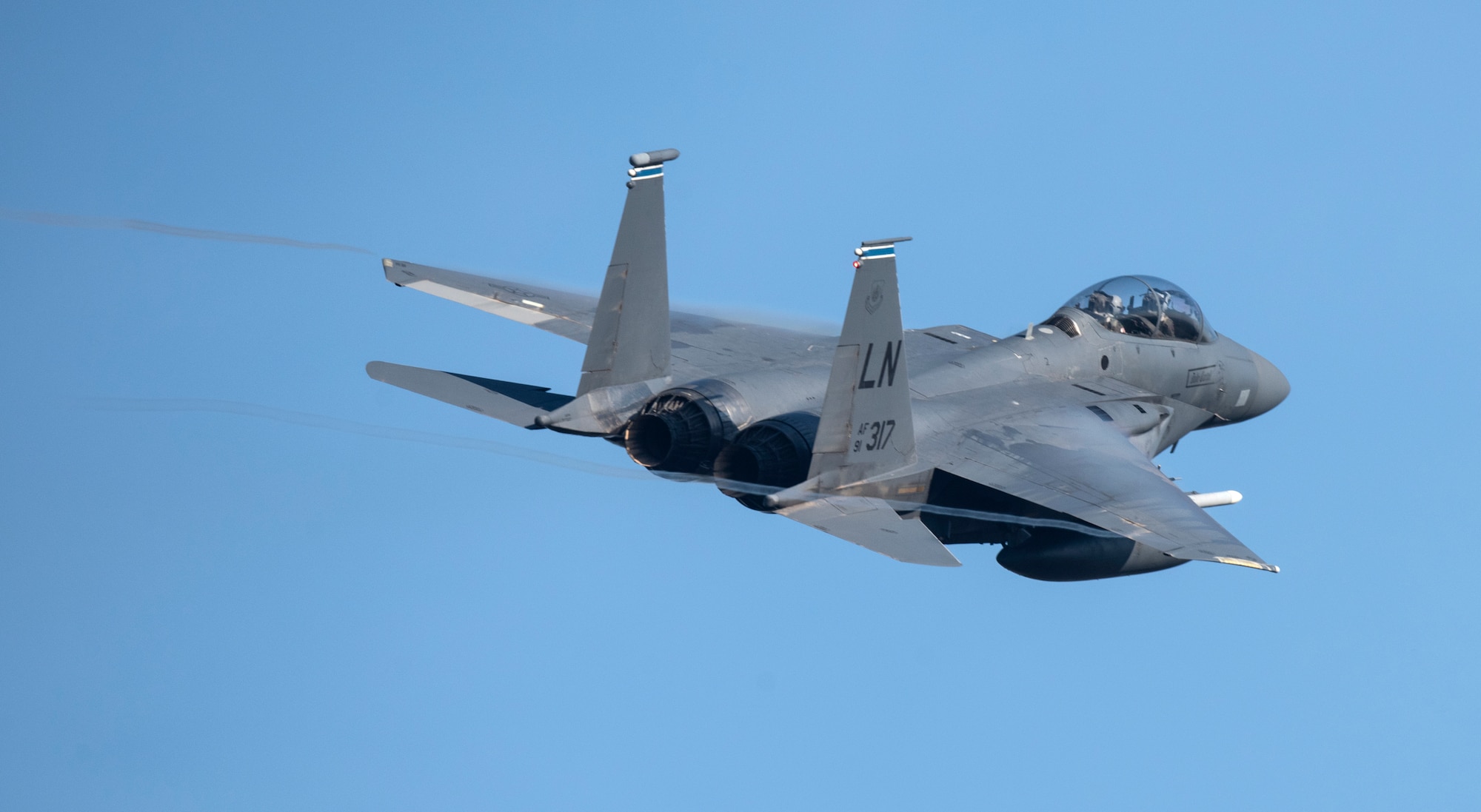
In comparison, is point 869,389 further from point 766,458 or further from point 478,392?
point 478,392

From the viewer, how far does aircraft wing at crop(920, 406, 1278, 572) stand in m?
21.5

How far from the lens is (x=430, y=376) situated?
79.8 feet

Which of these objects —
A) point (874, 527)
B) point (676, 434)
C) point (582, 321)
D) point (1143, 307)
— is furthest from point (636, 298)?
point (1143, 307)

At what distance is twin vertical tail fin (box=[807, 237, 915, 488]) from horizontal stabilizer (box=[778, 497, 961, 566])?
30 centimetres

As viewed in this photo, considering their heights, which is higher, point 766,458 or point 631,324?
point 631,324

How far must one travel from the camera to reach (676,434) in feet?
74.5

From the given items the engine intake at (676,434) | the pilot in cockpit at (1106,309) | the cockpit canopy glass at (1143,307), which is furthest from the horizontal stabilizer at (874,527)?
the cockpit canopy glass at (1143,307)

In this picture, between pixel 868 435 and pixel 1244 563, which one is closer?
pixel 1244 563

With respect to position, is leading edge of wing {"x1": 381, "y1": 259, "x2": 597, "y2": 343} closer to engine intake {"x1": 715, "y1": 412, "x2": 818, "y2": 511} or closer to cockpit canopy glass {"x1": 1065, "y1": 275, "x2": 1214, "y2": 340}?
engine intake {"x1": 715, "y1": 412, "x2": 818, "y2": 511}

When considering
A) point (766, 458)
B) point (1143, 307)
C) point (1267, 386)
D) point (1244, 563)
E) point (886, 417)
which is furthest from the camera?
point (1267, 386)

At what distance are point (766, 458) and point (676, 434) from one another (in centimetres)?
118

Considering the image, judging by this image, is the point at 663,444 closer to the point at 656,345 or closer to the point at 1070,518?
the point at 656,345

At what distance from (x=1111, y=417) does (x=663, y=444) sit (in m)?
7.24

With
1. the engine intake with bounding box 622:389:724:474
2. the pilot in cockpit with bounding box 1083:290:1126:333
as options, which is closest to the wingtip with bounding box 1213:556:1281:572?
the engine intake with bounding box 622:389:724:474
